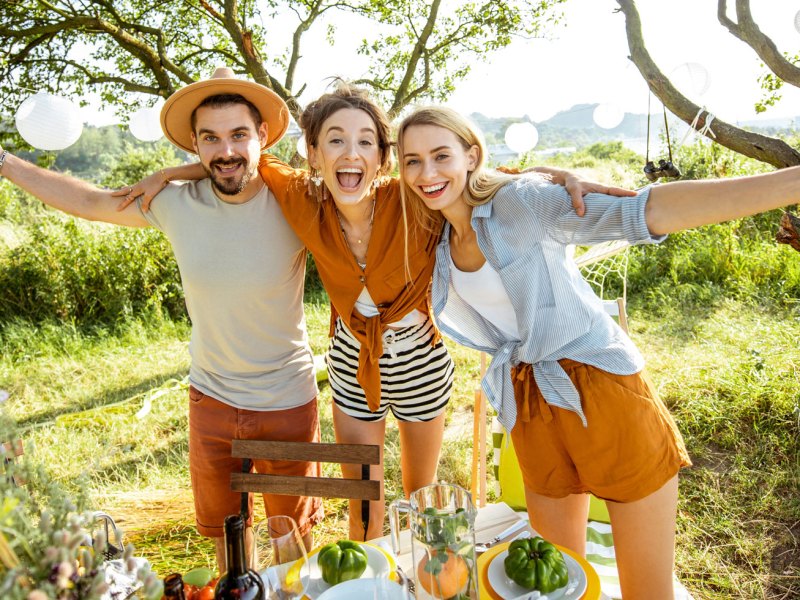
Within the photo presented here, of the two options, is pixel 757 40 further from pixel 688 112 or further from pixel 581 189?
pixel 581 189

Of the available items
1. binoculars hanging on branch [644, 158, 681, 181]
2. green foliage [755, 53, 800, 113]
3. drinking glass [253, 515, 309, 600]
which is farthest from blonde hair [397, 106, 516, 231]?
green foliage [755, 53, 800, 113]

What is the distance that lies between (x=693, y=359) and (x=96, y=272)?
21.7 feet

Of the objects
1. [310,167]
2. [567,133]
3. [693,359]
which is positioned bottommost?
[693,359]

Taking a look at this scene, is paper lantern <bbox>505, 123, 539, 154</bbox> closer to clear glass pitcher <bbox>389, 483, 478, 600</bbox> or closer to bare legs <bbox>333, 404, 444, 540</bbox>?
bare legs <bbox>333, 404, 444, 540</bbox>

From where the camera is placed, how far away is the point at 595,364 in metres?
1.65

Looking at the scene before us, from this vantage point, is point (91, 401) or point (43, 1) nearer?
point (91, 401)

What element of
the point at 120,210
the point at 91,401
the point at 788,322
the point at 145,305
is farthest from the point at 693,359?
the point at 145,305

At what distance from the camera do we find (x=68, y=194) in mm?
2191

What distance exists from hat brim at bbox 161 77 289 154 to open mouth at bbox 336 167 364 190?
43cm

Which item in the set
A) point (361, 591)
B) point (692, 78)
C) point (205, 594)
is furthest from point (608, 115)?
point (205, 594)

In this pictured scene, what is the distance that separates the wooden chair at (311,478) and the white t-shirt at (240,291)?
24 centimetres

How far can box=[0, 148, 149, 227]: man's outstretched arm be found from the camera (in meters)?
2.18

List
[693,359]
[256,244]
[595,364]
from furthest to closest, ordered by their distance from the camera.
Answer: [693,359] < [256,244] < [595,364]

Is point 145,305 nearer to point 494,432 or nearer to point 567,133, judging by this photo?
point 494,432
